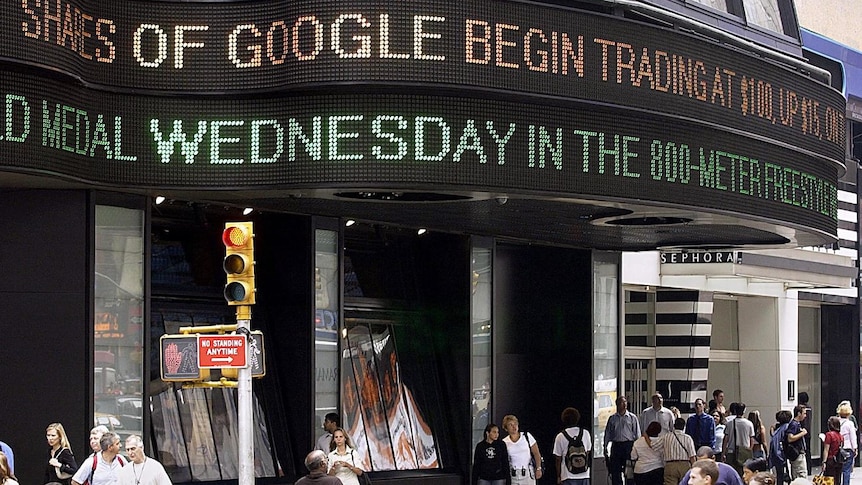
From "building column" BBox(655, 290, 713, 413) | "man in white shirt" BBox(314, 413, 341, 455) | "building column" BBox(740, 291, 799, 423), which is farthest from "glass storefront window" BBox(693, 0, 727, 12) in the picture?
"building column" BBox(740, 291, 799, 423)

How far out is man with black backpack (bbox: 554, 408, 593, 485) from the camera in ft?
76.2

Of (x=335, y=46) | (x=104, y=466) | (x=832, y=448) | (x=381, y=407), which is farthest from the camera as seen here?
(x=832, y=448)

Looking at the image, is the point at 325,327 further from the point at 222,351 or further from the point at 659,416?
the point at 222,351

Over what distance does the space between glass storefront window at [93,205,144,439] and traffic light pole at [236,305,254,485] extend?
3.73m

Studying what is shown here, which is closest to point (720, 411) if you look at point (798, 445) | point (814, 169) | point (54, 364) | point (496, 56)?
point (798, 445)

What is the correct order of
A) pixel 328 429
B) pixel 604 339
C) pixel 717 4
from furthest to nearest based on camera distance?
pixel 604 339
pixel 717 4
pixel 328 429

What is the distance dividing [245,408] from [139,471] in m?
1.59

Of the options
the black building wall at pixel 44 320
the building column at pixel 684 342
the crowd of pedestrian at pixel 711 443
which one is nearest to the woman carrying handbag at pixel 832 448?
the crowd of pedestrian at pixel 711 443

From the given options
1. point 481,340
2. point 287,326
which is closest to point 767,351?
point 481,340

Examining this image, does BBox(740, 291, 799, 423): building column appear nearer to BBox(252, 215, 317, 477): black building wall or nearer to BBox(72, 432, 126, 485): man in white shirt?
BBox(252, 215, 317, 477): black building wall

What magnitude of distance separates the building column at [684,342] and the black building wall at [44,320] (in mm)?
20357

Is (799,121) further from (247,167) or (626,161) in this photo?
(247,167)

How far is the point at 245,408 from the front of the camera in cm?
1404

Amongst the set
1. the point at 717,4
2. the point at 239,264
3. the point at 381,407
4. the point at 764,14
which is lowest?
the point at 381,407
